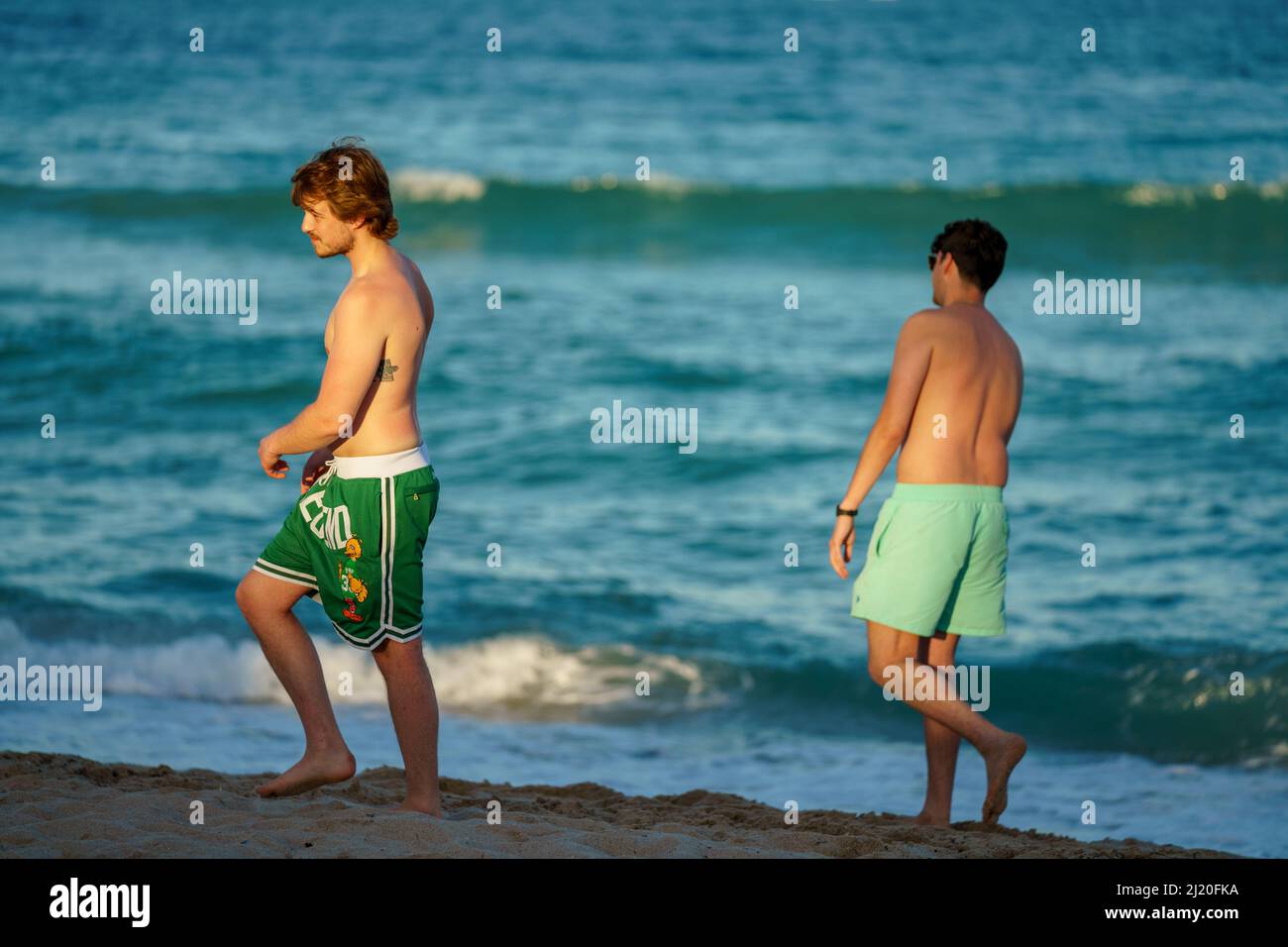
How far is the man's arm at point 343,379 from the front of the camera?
12.2 ft

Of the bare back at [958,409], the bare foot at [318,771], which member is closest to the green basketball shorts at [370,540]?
the bare foot at [318,771]

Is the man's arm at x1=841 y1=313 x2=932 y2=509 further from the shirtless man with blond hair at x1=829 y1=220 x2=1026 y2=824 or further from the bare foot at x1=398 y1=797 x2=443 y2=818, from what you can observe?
the bare foot at x1=398 y1=797 x2=443 y2=818

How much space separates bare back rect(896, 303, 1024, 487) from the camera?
14.4 feet

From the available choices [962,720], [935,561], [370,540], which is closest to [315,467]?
[370,540]

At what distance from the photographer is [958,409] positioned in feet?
14.4

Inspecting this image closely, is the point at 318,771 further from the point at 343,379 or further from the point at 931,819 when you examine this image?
the point at 931,819

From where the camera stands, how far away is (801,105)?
66.9 ft

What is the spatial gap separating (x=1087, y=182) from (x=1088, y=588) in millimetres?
10780

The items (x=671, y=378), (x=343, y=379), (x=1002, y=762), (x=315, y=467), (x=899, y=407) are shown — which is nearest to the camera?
(x=343, y=379)

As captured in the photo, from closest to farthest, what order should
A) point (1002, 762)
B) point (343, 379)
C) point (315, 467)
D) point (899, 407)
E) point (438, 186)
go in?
1. point (343, 379)
2. point (315, 467)
3. point (1002, 762)
4. point (899, 407)
5. point (438, 186)

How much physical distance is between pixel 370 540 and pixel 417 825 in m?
0.75

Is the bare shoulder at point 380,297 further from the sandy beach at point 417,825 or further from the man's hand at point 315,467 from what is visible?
the sandy beach at point 417,825
